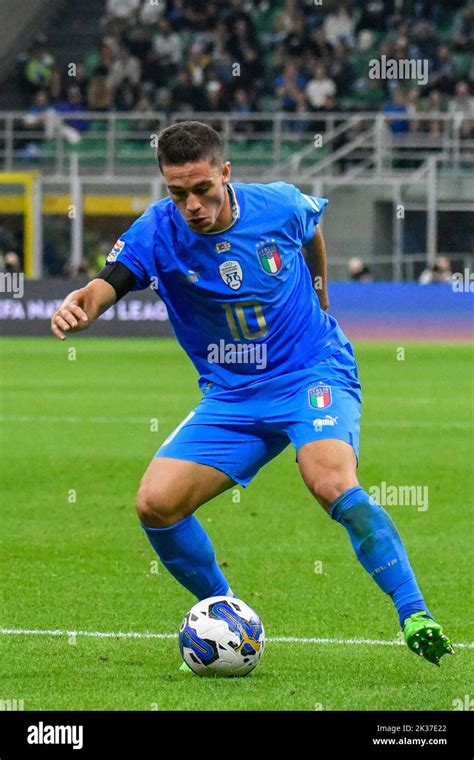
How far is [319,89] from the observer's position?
103 feet

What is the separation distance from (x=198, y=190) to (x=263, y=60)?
28.3 metres

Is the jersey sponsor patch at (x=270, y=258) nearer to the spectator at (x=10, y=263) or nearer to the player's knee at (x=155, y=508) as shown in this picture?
the player's knee at (x=155, y=508)

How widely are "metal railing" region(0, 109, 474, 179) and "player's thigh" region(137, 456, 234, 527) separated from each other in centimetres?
2276

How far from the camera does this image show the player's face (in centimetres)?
559

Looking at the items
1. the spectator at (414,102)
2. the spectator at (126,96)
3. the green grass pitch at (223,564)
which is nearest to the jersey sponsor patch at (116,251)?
the green grass pitch at (223,564)

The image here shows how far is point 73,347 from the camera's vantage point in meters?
25.2

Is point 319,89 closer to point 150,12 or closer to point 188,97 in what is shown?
point 188,97

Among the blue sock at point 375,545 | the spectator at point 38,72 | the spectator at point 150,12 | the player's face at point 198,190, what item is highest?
the spectator at point 150,12

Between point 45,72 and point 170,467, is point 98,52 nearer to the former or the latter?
point 45,72

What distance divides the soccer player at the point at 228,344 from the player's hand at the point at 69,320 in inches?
5.1

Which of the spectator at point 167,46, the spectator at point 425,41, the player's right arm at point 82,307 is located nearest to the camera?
the player's right arm at point 82,307

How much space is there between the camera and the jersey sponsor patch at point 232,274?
5980mm

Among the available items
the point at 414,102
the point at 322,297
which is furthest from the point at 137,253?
the point at 414,102

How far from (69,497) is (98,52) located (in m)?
25.8
